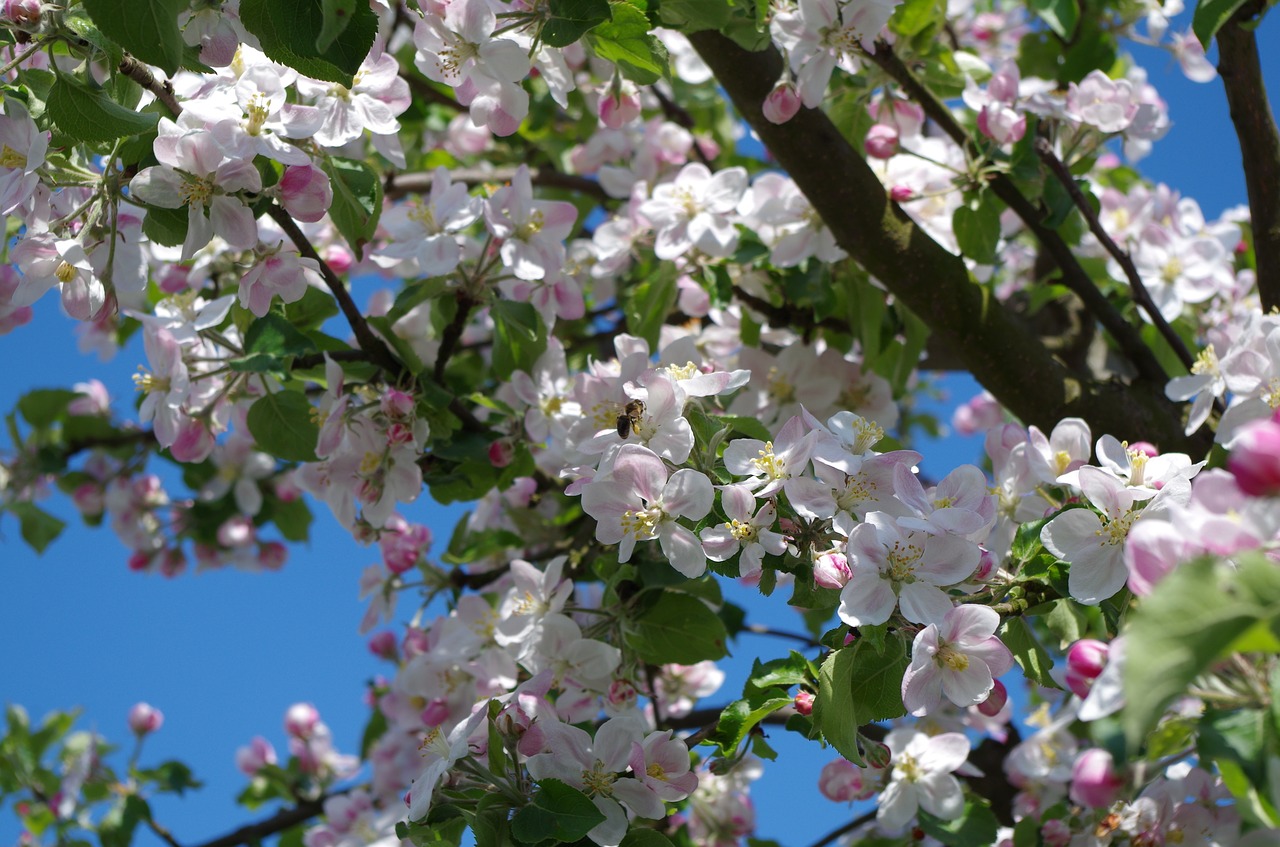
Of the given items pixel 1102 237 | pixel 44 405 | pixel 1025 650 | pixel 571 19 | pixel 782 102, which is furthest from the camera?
pixel 44 405

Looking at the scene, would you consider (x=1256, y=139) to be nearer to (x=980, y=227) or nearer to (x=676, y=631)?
(x=980, y=227)

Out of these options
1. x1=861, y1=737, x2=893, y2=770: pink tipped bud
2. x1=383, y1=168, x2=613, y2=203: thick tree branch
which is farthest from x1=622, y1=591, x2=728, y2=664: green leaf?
x1=383, y1=168, x2=613, y2=203: thick tree branch

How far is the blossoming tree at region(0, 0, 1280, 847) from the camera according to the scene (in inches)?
48.7

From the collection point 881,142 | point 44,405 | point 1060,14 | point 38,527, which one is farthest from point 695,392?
point 44,405

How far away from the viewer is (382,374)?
73.0 inches

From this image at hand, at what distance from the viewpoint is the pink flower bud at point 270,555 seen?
10.8 feet

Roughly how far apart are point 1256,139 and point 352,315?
160 cm

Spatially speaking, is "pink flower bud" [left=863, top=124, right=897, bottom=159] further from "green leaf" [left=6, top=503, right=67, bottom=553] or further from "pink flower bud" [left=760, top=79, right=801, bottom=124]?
"green leaf" [left=6, top=503, right=67, bottom=553]

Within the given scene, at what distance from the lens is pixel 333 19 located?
45.4 inches

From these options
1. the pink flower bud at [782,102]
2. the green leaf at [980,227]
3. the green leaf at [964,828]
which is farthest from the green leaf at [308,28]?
the green leaf at [964,828]

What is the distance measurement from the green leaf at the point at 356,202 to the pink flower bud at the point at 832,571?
885mm

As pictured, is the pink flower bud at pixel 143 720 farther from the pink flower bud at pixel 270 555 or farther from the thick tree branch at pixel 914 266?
the thick tree branch at pixel 914 266

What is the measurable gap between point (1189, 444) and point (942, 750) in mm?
713

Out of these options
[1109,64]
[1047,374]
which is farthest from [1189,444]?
[1109,64]
